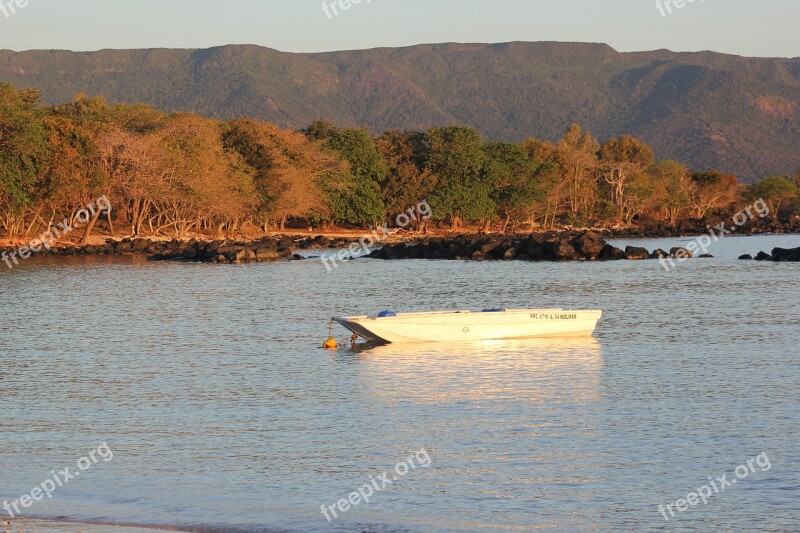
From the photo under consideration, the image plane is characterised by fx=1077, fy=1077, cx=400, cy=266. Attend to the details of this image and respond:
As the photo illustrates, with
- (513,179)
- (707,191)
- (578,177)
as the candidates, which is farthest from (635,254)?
(707,191)

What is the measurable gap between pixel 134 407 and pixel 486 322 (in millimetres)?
11614

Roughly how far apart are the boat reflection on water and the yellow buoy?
75 centimetres

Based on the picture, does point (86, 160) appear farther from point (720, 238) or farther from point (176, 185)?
point (720, 238)

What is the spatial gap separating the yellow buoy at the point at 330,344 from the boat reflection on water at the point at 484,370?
0.75 metres

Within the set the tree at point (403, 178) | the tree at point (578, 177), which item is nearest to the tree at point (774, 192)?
the tree at point (578, 177)

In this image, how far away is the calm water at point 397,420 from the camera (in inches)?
563

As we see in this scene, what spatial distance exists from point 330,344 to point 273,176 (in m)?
61.0

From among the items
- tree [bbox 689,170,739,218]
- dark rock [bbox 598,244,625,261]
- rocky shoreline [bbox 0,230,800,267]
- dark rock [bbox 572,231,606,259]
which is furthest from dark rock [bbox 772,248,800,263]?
tree [bbox 689,170,739,218]

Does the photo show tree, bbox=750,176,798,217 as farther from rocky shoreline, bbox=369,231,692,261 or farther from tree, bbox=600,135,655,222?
rocky shoreline, bbox=369,231,692,261

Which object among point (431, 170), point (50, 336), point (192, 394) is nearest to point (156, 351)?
point (50, 336)

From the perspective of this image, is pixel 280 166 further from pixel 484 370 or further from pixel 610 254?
pixel 484 370

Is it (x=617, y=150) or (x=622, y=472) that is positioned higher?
(x=617, y=150)

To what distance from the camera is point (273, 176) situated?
9075cm

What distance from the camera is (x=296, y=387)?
24.2 metres
